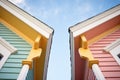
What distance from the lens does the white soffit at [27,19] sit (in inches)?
227

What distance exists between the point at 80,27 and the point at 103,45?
2.96 feet

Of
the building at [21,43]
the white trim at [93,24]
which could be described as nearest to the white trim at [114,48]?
the white trim at [93,24]

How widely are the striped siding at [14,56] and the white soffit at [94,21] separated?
5.09 ft

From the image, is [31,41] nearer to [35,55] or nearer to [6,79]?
[35,55]

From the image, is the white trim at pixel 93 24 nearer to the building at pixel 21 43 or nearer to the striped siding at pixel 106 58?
the striped siding at pixel 106 58

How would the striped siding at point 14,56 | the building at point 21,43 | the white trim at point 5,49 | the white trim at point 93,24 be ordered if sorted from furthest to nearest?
the white trim at point 93,24 → the white trim at point 5,49 → the building at point 21,43 → the striped siding at point 14,56

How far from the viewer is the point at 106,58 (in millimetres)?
5102

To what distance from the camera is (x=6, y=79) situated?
431 cm

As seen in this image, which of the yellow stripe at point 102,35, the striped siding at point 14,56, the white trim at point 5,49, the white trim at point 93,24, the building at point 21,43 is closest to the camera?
the striped siding at point 14,56

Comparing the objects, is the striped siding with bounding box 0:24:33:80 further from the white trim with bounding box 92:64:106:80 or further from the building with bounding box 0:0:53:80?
the white trim with bounding box 92:64:106:80

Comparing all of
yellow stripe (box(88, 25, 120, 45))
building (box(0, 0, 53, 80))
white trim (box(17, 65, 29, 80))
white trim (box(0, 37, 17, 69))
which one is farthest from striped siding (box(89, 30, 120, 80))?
white trim (box(0, 37, 17, 69))

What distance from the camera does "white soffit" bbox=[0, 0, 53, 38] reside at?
5777mm

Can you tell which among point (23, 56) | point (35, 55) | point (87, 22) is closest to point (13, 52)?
point (23, 56)

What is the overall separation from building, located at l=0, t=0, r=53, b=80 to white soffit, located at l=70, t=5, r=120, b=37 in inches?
31.4
